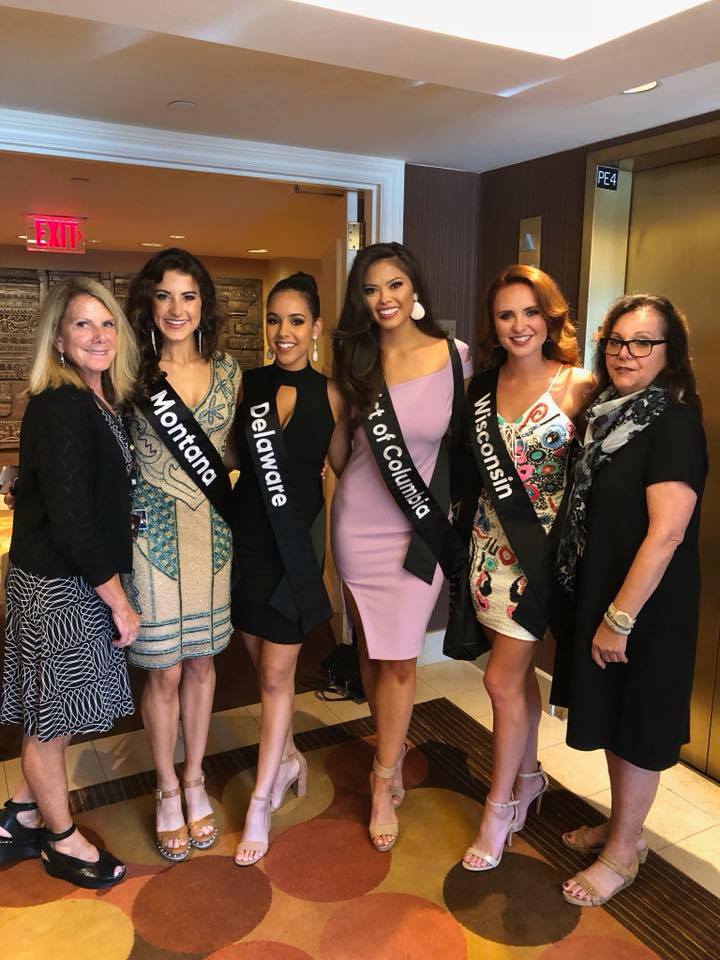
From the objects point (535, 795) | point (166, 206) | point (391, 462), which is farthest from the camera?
point (166, 206)

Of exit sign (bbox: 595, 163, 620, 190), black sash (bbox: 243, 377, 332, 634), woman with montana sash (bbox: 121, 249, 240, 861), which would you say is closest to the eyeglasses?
black sash (bbox: 243, 377, 332, 634)

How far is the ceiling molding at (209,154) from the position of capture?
2.38m

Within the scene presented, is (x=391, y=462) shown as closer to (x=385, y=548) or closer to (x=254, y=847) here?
(x=385, y=548)

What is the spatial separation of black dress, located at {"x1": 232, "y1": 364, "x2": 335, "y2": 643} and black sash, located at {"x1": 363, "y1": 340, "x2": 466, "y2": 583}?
0.15 meters

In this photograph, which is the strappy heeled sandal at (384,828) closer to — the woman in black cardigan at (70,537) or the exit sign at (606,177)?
the woman in black cardigan at (70,537)

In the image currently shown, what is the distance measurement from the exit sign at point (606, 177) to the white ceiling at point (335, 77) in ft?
0.37

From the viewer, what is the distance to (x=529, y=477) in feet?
6.50

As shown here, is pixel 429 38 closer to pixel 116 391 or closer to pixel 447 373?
pixel 447 373

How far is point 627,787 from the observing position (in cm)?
194

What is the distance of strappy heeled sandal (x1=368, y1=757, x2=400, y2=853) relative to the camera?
2160 mm

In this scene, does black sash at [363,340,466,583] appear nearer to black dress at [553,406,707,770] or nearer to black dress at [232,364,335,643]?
black dress at [232,364,335,643]

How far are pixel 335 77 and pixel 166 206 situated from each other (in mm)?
3039

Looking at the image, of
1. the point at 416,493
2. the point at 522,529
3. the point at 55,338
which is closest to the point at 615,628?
the point at 522,529

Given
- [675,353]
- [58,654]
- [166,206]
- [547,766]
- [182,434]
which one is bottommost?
[547,766]
